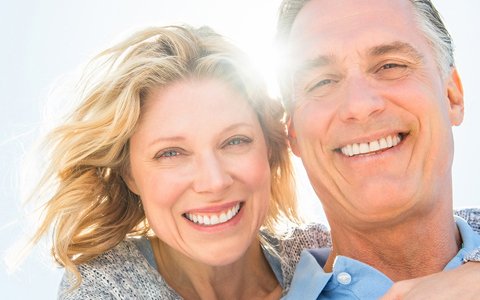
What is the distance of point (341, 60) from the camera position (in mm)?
2299

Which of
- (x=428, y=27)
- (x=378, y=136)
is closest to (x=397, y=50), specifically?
(x=428, y=27)

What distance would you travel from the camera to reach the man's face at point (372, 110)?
7.31 ft

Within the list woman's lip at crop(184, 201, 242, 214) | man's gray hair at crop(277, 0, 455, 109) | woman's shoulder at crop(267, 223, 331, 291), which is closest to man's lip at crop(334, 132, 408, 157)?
man's gray hair at crop(277, 0, 455, 109)

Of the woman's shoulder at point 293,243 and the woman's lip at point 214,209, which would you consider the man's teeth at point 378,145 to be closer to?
the woman's lip at point 214,209

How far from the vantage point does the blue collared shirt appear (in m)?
2.26

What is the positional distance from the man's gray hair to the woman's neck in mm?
885

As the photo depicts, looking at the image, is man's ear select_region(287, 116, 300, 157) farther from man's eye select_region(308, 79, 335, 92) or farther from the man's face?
man's eye select_region(308, 79, 335, 92)

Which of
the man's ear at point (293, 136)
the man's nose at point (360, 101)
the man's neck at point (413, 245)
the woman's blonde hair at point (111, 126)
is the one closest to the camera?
the man's nose at point (360, 101)

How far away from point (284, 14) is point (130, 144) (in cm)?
83

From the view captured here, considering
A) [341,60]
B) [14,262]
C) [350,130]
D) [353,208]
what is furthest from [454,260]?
[14,262]

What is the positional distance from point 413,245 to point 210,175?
0.78 m

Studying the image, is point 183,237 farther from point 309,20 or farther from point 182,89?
point 309,20

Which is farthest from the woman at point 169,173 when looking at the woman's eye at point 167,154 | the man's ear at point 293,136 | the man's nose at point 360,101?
the man's nose at point 360,101

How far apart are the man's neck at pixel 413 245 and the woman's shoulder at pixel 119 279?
883 millimetres
